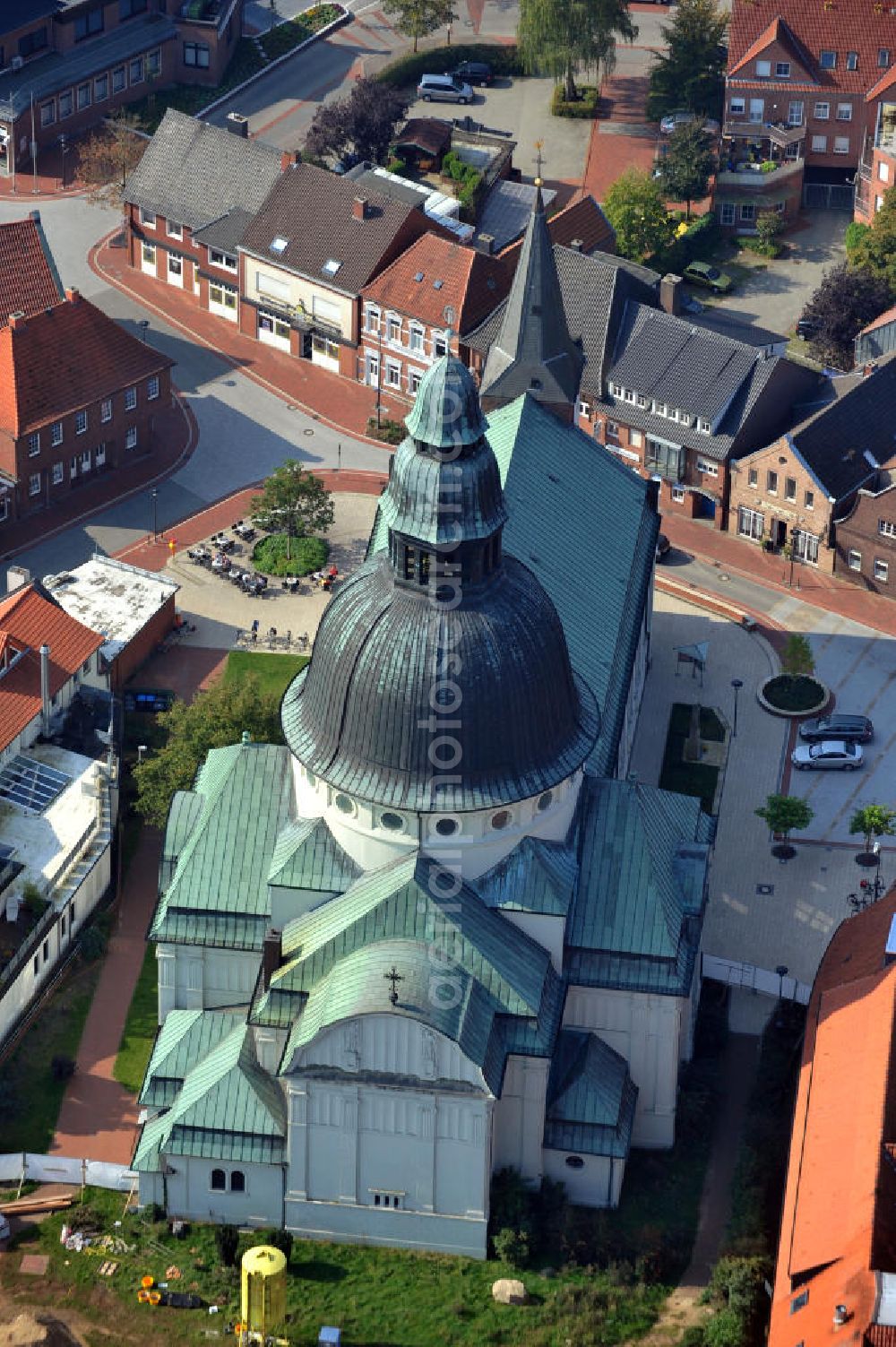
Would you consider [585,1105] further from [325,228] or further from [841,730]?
[325,228]

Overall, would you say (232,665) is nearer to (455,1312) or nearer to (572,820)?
(572,820)

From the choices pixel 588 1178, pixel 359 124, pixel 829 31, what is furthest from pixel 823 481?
pixel 588 1178

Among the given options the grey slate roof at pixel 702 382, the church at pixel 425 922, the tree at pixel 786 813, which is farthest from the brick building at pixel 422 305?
the church at pixel 425 922

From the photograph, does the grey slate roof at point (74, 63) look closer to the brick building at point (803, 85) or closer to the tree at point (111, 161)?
the tree at point (111, 161)

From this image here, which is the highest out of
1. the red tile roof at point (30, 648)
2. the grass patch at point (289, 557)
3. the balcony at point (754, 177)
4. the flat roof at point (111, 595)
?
the balcony at point (754, 177)

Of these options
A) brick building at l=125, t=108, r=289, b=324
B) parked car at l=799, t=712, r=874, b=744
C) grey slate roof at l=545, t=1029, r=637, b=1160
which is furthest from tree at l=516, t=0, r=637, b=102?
grey slate roof at l=545, t=1029, r=637, b=1160

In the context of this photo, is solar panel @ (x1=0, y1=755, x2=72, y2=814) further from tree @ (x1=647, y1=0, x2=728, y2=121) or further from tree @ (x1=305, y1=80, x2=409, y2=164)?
tree @ (x1=647, y1=0, x2=728, y2=121)
